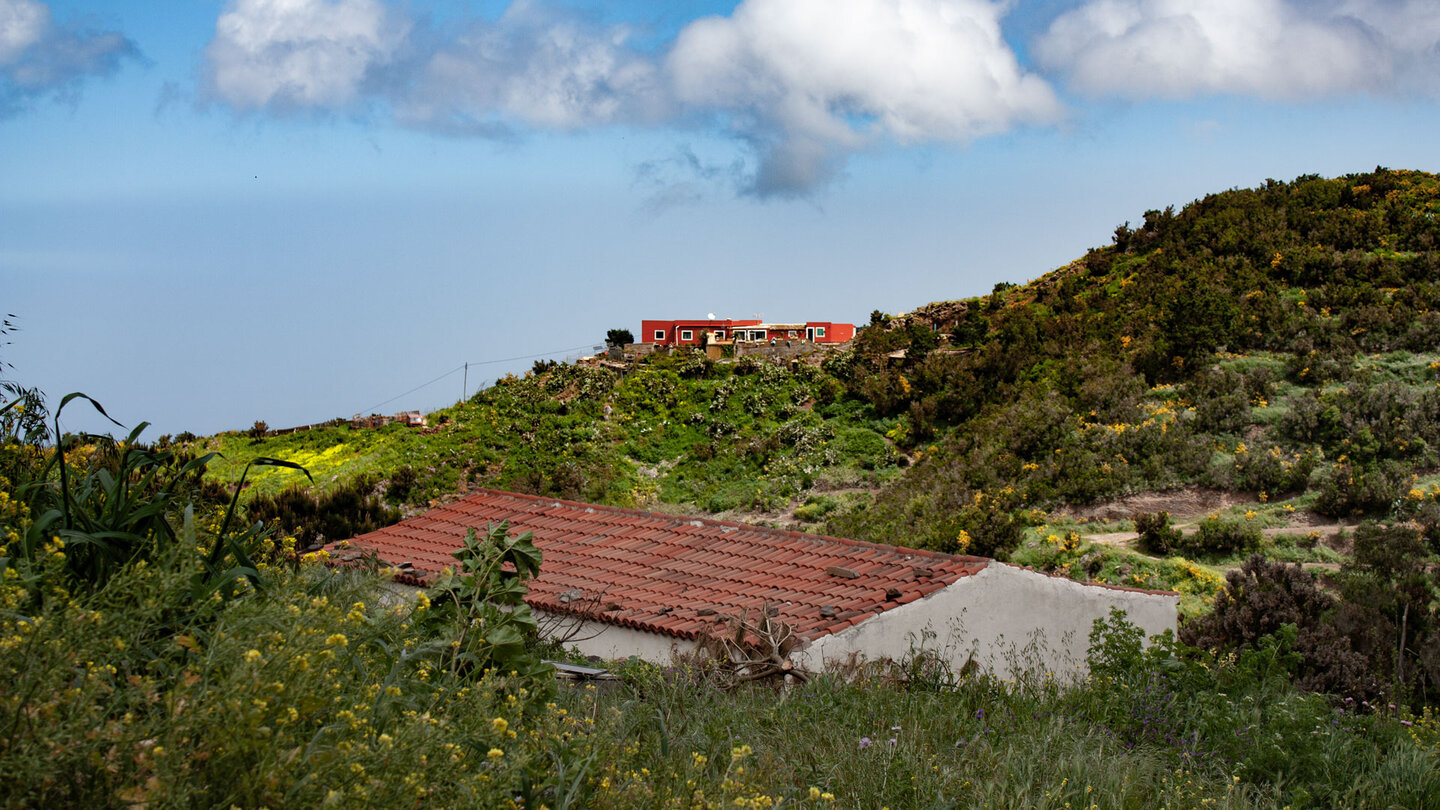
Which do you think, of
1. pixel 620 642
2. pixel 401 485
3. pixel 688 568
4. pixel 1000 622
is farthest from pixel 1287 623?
pixel 401 485

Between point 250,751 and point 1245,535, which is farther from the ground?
point 250,751

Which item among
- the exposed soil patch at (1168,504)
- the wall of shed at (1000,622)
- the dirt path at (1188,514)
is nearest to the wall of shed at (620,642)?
the wall of shed at (1000,622)

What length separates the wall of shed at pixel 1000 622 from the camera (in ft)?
32.1

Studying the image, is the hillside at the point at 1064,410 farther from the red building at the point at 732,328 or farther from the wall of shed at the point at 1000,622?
the red building at the point at 732,328

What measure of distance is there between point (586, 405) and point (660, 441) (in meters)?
2.80

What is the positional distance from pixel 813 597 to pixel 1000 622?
6.59 ft

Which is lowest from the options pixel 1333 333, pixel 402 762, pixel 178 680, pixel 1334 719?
pixel 1334 719

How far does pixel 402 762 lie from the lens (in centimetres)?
250

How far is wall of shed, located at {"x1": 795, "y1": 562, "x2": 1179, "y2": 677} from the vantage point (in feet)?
32.1

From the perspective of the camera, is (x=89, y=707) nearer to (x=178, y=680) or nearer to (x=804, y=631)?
(x=178, y=680)

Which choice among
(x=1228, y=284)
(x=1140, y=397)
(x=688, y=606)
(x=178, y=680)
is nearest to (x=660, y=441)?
(x=1140, y=397)

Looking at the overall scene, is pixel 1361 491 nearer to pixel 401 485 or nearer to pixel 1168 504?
pixel 1168 504

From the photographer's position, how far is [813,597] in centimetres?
1071

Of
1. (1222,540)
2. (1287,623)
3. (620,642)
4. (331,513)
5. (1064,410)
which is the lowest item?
(1287,623)
